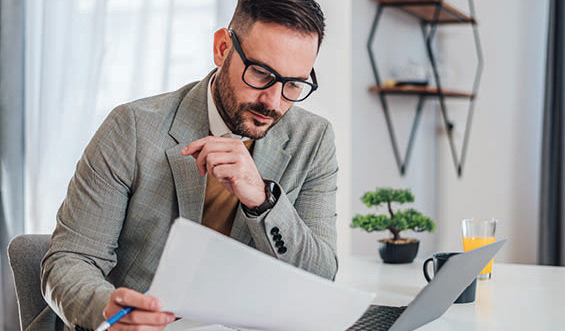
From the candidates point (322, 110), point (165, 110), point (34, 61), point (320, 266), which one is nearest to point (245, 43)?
point (165, 110)

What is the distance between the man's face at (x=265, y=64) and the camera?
124 centimetres

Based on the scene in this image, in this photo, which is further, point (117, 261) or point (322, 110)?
point (322, 110)

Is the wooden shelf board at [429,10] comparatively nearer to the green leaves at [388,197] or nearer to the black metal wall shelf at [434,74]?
the black metal wall shelf at [434,74]

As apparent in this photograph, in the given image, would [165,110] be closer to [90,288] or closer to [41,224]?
[90,288]

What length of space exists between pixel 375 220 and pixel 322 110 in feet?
3.25

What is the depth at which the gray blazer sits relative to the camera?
1191mm

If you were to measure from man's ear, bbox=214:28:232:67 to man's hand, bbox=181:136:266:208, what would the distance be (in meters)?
0.27

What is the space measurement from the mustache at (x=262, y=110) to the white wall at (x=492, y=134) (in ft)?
6.89

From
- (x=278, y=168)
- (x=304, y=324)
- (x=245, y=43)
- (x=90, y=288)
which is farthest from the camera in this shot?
(x=278, y=168)

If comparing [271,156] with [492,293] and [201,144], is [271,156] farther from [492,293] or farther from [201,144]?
[492,293]

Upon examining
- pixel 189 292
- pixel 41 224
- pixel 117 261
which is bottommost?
pixel 41 224

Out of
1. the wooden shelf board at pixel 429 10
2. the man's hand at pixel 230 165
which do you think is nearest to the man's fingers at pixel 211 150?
the man's hand at pixel 230 165

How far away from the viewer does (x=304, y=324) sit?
90 cm

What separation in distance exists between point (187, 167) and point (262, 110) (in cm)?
20
